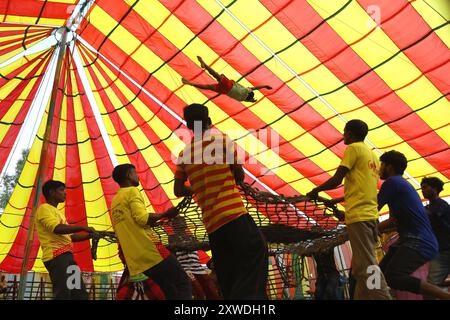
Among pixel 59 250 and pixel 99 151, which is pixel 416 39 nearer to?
pixel 59 250

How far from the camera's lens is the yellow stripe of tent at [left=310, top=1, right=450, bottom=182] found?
5.77m

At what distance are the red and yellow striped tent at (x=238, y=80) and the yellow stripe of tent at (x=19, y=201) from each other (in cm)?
3

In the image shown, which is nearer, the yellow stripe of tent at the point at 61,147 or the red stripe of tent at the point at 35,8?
the red stripe of tent at the point at 35,8

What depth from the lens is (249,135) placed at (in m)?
7.95

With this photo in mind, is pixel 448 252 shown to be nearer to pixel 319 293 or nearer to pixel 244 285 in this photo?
pixel 319 293

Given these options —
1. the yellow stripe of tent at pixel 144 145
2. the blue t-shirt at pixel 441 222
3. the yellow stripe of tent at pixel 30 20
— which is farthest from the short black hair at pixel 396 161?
the yellow stripe of tent at pixel 144 145

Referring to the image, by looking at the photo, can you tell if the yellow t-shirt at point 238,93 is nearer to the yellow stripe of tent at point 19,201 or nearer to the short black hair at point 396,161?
the short black hair at point 396,161

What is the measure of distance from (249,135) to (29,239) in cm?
361

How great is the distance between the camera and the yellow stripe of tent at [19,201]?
9180 mm

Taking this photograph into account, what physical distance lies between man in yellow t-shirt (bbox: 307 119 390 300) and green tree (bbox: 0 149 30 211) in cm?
746

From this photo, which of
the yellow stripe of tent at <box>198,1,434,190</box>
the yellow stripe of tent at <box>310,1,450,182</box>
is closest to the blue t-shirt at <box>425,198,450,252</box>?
the yellow stripe of tent at <box>310,1,450,182</box>

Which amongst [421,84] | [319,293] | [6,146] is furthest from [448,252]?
[6,146]

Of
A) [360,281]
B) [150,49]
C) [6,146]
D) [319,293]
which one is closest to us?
[360,281]

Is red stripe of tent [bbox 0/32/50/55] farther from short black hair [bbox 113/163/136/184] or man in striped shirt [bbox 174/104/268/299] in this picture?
man in striped shirt [bbox 174/104/268/299]
